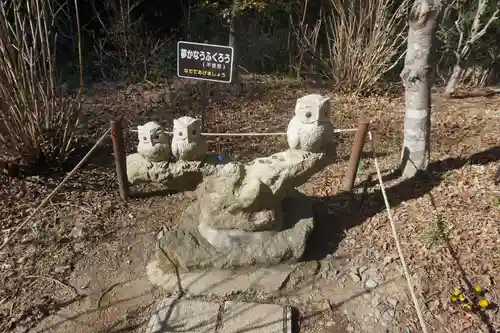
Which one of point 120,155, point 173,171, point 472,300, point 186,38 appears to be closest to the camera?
point 472,300

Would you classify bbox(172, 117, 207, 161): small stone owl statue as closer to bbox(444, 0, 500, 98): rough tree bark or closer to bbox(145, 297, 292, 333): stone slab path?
bbox(145, 297, 292, 333): stone slab path

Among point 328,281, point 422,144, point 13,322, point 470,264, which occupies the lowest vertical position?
point 13,322

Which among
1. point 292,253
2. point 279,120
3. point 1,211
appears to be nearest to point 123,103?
point 279,120

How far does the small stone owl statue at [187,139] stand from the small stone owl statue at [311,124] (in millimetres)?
685

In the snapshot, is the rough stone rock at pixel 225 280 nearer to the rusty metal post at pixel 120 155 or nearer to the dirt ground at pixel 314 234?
the dirt ground at pixel 314 234

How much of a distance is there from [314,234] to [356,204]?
0.63 meters

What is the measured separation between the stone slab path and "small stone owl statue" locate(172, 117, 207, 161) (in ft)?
3.52

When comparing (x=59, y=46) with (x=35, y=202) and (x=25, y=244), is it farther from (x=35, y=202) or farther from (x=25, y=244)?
(x=25, y=244)

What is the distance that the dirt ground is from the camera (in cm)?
288

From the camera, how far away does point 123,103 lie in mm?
6320

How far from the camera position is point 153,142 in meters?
3.03

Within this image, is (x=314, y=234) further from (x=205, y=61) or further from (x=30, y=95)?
(x=30, y=95)

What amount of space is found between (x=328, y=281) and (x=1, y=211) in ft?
10.1

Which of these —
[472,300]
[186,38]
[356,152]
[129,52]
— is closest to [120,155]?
[356,152]
